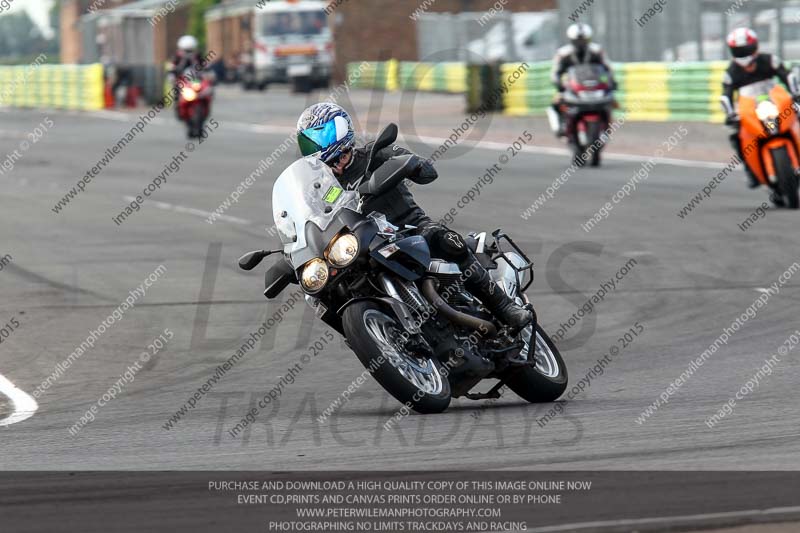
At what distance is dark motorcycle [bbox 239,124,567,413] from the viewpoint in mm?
7594

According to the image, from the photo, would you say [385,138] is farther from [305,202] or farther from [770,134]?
[770,134]

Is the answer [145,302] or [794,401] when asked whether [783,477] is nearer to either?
[794,401]

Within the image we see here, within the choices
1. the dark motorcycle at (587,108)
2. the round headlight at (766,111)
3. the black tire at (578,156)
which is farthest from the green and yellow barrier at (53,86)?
the round headlight at (766,111)

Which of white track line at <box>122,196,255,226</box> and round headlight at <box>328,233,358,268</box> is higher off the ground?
round headlight at <box>328,233,358,268</box>

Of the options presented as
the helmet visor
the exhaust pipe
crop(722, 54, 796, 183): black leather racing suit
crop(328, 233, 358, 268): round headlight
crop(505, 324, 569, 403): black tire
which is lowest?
crop(505, 324, 569, 403): black tire

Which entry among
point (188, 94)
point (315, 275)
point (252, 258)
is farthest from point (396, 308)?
point (188, 94)

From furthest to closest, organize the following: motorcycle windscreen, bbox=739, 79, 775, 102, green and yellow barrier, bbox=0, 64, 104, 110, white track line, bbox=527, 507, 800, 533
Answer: green and yellow barrier, bbox=0, 64, 104, 110
motorcycle windscreen, bbox=739, 79, 775, 102
white track line, bbox=527, 507, 800, 533

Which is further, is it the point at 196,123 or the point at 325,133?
the point at 196,123

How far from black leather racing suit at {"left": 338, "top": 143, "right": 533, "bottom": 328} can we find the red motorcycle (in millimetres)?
23612

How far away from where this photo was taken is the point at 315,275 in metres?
7.65

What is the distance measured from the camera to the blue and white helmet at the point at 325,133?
26.1 feet

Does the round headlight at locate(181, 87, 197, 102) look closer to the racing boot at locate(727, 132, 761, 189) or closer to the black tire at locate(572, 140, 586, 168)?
the black tire at locate(572, 140, 586, 168)

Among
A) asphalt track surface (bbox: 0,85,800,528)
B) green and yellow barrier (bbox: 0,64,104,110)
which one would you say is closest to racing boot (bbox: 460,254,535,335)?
asphalt track surface (bbox: 0,85,800,528)

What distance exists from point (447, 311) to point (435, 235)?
42cm
